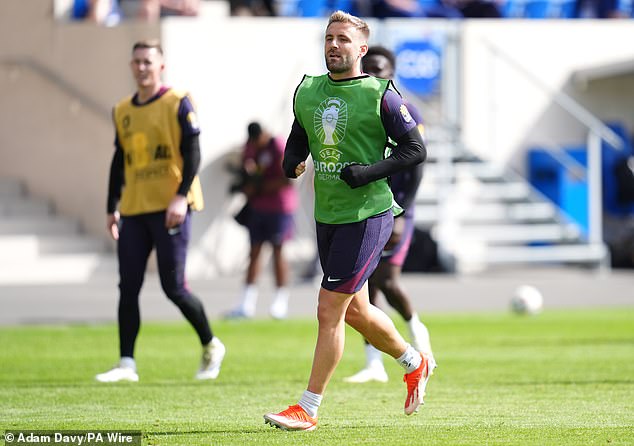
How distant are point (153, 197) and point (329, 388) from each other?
6.12 feet

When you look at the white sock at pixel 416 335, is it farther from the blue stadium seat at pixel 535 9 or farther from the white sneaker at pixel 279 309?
the blue stadium seat at pixel 535 9

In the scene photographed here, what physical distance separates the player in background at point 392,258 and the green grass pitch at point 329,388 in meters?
0.22

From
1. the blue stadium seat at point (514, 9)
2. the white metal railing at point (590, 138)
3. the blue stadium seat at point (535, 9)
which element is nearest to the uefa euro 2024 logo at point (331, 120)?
the white metal railing at point (590, 138)

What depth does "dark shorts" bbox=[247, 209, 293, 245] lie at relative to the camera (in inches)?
664

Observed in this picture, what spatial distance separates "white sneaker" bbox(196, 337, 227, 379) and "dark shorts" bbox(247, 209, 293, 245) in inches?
249

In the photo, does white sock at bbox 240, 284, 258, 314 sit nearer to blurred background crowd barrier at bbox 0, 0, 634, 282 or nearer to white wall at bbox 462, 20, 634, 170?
blurred background crowd barrier at bbox 0, 0, 634, 282

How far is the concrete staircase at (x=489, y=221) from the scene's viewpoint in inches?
913

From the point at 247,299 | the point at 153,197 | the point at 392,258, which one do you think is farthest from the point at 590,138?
the point at 153,197

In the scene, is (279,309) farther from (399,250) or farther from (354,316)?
(354,316)

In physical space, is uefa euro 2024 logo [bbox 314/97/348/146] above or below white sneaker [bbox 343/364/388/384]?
above

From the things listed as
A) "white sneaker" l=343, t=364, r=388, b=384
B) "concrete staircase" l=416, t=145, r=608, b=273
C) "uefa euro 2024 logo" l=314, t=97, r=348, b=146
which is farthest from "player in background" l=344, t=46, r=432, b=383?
"concrete staircase" l=416, t=145, r=608, b=273

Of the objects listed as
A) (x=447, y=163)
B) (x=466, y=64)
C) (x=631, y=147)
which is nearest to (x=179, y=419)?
(x=447, y=163)

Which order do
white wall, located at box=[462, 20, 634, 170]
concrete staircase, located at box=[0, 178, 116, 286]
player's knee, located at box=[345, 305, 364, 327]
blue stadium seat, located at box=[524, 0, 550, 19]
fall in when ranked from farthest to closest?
blue stadium seat, located at box=[524, 0, 550, 19]
white wall, located at box=[462, 20, 634, 170]
concrete staircase, located at box=[0, 178, 116, 286]
player's knee, located at box=[345, 305, 364, 327]
